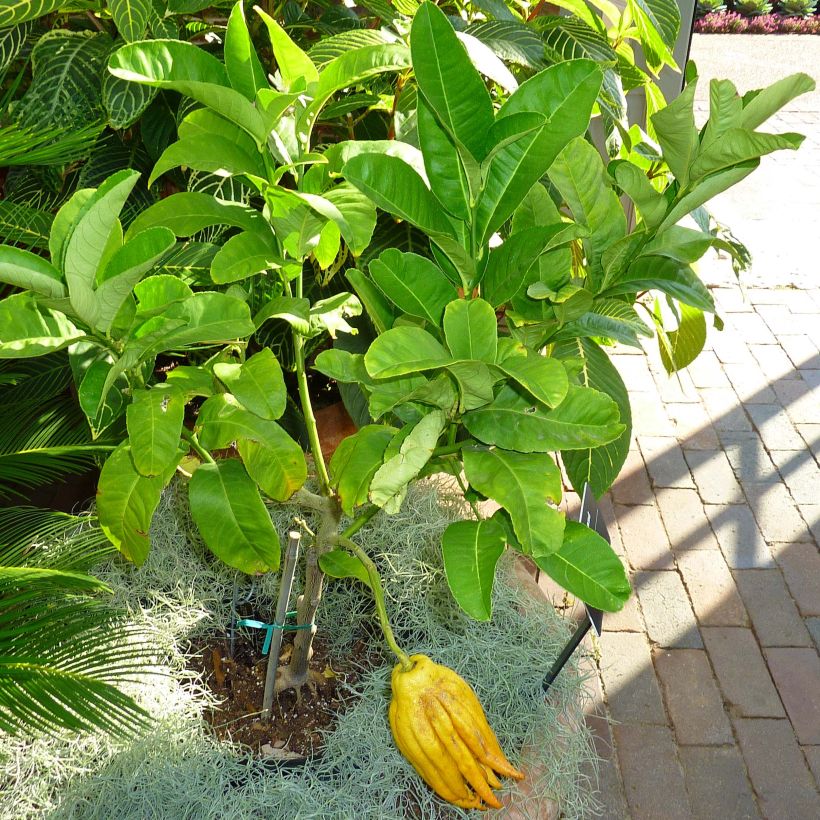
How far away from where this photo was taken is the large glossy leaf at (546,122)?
69cm

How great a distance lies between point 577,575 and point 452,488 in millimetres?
868

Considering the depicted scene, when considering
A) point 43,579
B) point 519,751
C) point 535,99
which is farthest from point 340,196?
point 519,751

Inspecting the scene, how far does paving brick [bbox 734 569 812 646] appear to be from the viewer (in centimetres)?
209

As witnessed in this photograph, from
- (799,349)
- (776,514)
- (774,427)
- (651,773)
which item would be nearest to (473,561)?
(651,773)

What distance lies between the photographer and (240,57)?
2.53ft

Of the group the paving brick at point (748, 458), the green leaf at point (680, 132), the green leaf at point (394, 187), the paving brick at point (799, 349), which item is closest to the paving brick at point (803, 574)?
the paving brick at point (748, 458)

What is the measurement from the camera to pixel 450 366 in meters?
0.71

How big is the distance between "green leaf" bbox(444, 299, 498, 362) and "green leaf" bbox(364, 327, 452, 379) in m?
0.02

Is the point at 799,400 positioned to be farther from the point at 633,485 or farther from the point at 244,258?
the point at 244,258

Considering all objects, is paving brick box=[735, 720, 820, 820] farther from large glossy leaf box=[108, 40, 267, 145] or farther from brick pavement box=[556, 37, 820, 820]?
large glossy leaf box=[108, 40, 267, 145]

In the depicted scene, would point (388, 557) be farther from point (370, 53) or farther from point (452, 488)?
point (370, 53)

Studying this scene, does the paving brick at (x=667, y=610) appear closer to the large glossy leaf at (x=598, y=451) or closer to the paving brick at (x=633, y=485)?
the paving brick at (x=633, y=485)

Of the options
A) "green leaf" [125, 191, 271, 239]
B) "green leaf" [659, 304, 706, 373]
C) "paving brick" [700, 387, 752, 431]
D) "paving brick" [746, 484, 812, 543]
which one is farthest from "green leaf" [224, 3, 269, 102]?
"paving brick" [700, 387, 752, 431]

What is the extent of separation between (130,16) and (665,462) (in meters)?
2.00
